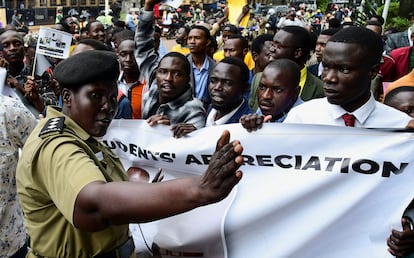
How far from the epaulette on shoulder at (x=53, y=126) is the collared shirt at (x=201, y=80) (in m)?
3.29

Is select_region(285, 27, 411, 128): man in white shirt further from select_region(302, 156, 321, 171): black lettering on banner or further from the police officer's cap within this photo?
the police officer's cap

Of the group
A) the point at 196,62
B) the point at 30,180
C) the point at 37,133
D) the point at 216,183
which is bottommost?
the point at 196,62

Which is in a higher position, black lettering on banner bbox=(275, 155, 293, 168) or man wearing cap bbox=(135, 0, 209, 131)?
black lettering on banner bbox=(275, 155, 293, 168)

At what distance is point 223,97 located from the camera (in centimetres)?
357

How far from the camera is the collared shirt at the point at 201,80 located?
17.1 feet

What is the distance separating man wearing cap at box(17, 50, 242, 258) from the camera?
1381 mm

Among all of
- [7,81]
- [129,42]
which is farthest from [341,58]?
[7,81]

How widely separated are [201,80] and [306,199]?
3.27 meters

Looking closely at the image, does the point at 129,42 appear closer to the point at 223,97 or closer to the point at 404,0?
the point at 223,97

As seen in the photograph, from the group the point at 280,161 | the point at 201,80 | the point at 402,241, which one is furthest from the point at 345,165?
the point at 201,80

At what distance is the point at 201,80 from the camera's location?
5418 millimetres

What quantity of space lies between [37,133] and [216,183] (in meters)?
0.84

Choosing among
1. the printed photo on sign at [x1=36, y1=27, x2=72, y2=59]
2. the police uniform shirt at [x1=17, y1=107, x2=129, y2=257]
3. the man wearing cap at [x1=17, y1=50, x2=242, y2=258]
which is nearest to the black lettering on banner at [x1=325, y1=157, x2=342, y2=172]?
the man wearing cap at [x1=17, y1=50, x2=242, y2=258]

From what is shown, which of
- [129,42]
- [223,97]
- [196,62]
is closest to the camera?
[223,97]
